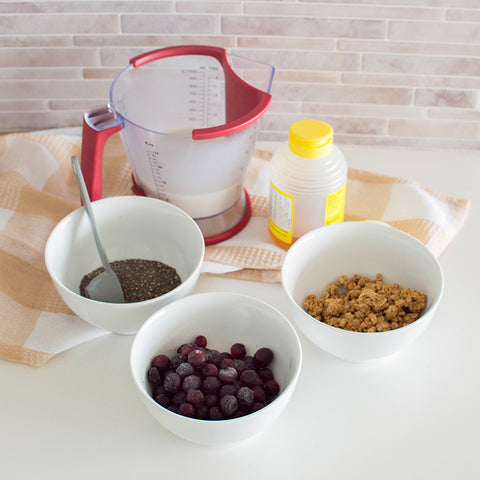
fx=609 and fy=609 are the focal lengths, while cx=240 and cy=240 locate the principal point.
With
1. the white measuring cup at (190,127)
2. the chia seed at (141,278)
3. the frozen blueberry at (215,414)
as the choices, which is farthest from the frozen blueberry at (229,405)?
the white measuring cup at (190,127)

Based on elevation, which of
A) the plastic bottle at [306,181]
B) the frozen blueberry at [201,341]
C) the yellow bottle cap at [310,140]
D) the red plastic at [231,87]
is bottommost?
the frozen blueberry at [201,341]

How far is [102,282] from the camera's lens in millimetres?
837

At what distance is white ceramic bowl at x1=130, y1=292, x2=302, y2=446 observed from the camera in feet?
2.13

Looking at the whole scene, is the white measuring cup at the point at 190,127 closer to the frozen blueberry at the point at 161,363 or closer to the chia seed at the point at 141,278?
the chia seed at the point at 141,278

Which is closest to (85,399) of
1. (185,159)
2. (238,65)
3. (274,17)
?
(185,159)

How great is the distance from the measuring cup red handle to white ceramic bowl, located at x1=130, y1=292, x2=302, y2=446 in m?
0.25

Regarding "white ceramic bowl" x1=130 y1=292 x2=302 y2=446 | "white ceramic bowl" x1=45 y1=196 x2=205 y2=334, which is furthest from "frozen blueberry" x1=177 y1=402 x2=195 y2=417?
"white ceramic bowl" x1=45 y1=196 x2=205 y2=334

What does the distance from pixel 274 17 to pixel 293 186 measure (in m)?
Result: 0.34

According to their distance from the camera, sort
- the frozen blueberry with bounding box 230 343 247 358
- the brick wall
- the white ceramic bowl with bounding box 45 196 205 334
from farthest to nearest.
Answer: the brick wall
the white ceramic bowl with bounding box 45 196 205 334
the frozen blueberry with bounding box 230 343 247 358

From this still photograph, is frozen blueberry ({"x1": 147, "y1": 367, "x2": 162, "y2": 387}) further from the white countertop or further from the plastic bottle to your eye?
the plastic bottle

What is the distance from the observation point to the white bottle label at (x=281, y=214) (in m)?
0.90

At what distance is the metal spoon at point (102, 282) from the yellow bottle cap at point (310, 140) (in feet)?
0.98

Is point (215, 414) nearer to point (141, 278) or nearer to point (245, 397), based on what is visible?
point (245, 397)

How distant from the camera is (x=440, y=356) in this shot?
807mm
